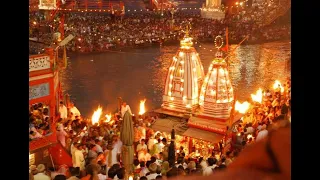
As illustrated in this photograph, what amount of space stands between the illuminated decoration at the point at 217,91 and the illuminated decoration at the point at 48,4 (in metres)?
4.36

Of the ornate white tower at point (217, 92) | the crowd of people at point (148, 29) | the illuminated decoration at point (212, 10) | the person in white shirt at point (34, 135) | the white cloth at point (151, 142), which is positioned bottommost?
the white cloth at point (151, 142)

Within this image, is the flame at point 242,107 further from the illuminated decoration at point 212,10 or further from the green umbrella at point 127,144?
the illuminated decoration at point 212,10

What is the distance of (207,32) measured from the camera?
54.3 feet

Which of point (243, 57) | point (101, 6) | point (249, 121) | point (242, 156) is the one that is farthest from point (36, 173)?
point (243, 57)

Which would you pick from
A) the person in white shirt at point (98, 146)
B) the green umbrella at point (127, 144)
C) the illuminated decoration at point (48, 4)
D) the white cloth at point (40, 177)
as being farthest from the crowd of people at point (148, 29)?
the white cloth at point (40, 177)

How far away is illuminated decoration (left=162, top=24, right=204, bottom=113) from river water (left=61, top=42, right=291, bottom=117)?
1.99 meters

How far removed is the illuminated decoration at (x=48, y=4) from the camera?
865 cm

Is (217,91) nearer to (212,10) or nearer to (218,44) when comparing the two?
(218,44)

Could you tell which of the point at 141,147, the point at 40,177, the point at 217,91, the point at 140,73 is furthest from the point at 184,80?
the point at 140,73

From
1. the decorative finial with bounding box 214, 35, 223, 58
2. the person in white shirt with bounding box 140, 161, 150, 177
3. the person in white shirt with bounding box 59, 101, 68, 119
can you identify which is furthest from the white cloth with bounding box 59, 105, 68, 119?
the decorative finial with bounding box 214, 35, 223, 58

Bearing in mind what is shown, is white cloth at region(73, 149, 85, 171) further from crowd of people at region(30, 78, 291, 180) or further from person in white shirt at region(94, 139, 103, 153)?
person in white shirt at region(94, 139, 103, 153)

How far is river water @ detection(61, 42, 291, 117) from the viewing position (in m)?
9.48
